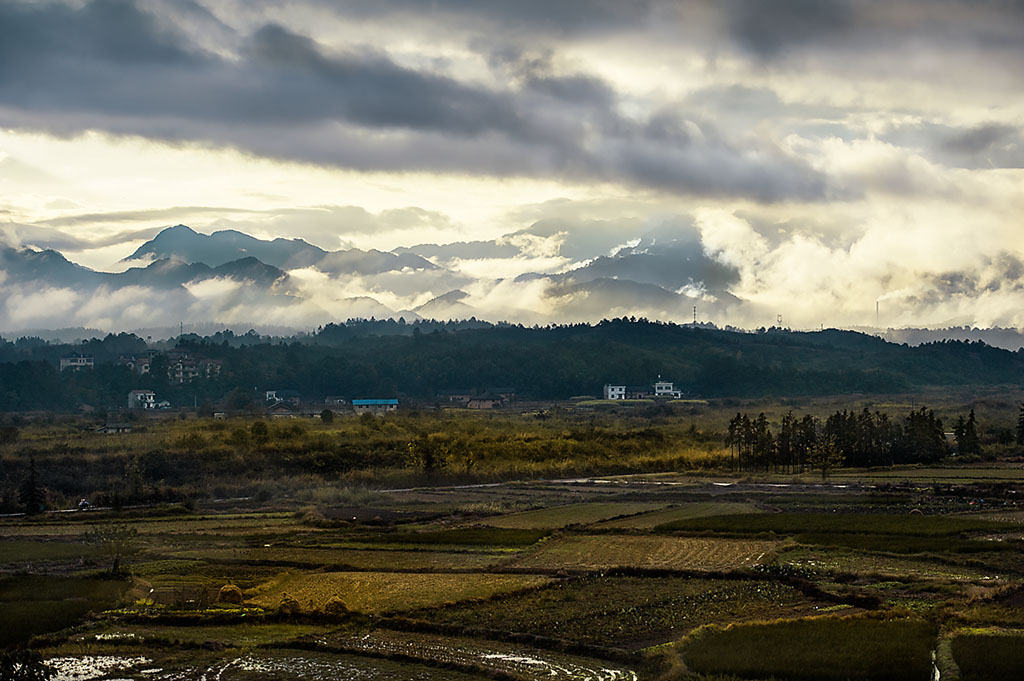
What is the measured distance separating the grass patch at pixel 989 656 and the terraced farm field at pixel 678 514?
84.3ft

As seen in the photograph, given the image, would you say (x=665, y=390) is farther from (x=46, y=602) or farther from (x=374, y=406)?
(x=46, y=602)

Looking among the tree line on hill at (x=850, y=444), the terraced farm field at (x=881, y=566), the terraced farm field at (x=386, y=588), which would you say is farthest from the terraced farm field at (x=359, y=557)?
the tree line on hill at (x=850, y=444)

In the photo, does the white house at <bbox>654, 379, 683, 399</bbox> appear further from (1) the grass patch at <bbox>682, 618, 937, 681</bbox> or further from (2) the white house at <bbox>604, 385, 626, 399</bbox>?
(1) the grass patch at <bbox>682, 618, 937, 681</bbox>

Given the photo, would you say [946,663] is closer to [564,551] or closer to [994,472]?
[564,551]

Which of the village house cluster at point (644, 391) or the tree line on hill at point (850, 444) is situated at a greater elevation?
the village house cluster at point (644, 391)

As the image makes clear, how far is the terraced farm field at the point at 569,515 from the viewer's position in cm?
5394

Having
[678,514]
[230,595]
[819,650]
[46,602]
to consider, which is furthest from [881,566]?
[46,602]

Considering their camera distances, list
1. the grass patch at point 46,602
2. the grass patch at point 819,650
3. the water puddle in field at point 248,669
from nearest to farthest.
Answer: the grass patch at point 819,650, the water puddle in field at point 248,669, the grass patch at point 46,602

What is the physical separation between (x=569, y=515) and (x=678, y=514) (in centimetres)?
621

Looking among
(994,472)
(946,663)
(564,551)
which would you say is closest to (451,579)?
(564,551)

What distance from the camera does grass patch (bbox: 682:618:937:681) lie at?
967 inches

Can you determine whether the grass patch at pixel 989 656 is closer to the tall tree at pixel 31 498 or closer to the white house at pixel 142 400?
the tall tree at pixel 31 498

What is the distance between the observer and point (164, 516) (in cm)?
6188

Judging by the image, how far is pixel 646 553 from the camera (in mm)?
43656
